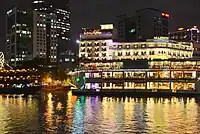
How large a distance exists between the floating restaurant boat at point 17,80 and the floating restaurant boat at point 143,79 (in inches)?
877

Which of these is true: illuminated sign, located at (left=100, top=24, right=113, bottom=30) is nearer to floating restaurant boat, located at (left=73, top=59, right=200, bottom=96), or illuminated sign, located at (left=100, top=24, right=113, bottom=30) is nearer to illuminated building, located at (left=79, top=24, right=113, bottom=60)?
illuminated building, located at (left=79, top=24, right=113, bottom=60)

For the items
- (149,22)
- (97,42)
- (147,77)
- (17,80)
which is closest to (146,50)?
(97,42)

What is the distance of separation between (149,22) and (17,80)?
79.2 m

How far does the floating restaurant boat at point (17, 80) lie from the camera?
124 metres

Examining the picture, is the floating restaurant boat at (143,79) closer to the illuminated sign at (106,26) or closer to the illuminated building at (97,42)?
the illuminated building at (97,42)

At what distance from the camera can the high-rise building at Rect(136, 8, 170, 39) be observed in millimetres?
188125

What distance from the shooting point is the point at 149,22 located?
187 m

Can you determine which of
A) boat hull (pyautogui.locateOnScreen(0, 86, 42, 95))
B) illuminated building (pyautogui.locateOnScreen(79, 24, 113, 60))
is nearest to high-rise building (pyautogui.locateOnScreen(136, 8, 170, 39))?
illuminated building (pyautogui.locateOnScreen(79, 24, 113, 60))

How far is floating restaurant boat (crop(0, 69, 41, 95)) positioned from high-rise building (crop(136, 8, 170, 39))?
68465mm

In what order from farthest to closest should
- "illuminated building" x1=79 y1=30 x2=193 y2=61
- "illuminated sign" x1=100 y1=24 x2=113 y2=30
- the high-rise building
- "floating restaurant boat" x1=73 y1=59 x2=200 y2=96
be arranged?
the high-rise building → "illuminated sign" x1=100 y1=24 x2=113 y2=30 → "illuminated building" x1=79 y1=30 x2=193 y2=61 → "floating restaurant boat" x1=73 y1=59 x2=200 y2=96

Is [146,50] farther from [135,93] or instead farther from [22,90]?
[22,90]

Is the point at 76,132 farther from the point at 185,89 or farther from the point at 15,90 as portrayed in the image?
the point at 15,90

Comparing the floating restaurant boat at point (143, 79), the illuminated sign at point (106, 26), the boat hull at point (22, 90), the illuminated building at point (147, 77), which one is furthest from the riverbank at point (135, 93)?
the illuminated sign at point (106, 26)

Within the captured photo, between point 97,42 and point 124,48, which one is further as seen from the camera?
point 97,42
